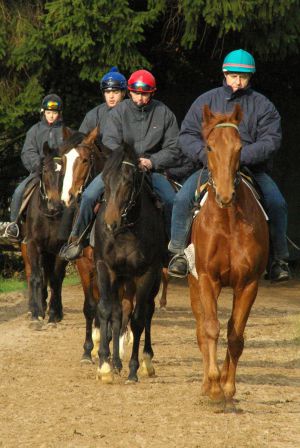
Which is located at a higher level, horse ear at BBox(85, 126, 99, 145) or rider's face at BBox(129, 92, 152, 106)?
rider's face at BBox(129, 92, 152, 106)

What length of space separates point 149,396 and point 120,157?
7.31ft

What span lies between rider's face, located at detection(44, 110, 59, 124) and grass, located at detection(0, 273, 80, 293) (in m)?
5.51

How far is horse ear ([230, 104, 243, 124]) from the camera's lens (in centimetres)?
998

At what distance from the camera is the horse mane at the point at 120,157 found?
1142 centimetres

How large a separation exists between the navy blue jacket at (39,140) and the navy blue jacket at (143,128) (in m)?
4.28

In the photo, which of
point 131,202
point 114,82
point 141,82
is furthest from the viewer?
point 114,82

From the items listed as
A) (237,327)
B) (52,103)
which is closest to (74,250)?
(237,327)

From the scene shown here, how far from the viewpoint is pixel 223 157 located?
962cm

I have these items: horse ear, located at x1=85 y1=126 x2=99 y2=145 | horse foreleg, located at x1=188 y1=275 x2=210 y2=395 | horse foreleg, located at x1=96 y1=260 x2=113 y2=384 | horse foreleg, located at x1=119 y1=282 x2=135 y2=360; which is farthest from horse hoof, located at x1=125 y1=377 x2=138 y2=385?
horse ear, located at x1=85 y1=126 x2=99 y2=145

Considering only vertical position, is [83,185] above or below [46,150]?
above

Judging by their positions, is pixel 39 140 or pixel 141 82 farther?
pixel 39 140

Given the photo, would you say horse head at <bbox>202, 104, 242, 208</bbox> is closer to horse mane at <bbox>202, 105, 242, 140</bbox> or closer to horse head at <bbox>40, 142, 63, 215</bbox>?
horse mane at <bbox>202, 105, 242, 140</bbox>

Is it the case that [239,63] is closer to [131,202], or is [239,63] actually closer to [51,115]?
[131,202]

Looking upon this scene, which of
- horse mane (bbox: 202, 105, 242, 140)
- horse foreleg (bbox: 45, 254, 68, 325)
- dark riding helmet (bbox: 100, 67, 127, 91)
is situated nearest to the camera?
horse mane (bbox: 202, 105, 242, 140)
